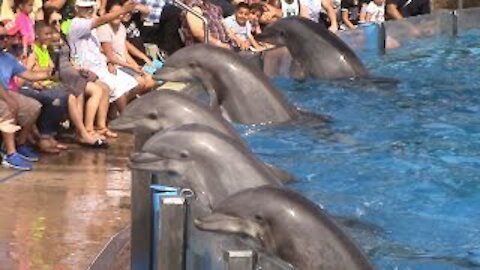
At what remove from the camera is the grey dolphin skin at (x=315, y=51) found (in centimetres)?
1073

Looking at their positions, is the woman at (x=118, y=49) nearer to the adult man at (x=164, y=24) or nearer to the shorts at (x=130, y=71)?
the shorts at (x=130, y=71)

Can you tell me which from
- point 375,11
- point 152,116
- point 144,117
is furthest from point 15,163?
point 375,11

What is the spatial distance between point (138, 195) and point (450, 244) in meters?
1.76

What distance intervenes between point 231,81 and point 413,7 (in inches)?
433

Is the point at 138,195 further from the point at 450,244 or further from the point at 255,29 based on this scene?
the point at 255,29

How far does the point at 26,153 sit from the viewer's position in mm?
8773

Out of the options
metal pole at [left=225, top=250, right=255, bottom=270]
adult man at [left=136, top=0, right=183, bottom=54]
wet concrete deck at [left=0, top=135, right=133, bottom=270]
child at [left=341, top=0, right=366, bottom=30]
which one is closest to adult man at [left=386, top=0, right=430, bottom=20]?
child at [left=341, top=0, right=366, bottom=30]

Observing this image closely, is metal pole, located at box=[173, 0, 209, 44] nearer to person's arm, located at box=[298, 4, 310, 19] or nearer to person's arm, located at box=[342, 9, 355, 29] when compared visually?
person's arm, located at box=[298, 4, 310, 19]

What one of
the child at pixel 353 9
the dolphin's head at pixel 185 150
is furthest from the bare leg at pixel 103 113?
the child at pixel 353 9

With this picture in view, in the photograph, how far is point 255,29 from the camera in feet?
42.0

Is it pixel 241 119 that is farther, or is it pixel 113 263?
pixel 241 119

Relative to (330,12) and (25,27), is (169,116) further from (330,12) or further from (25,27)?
(330,12)

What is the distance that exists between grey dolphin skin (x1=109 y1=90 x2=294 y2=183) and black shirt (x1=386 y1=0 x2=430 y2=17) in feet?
40.1

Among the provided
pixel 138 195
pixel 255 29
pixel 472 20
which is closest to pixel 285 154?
pixel 138 195
